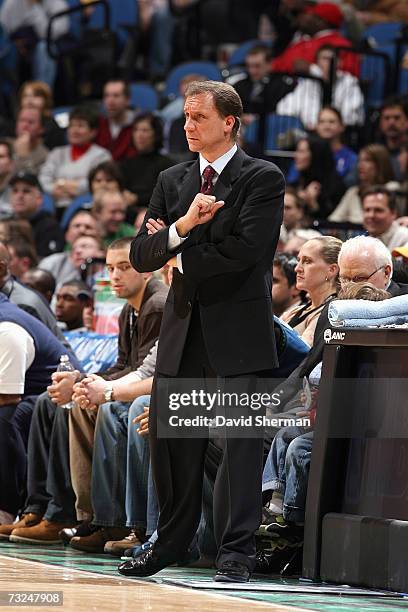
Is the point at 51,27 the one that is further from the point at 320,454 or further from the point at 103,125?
the point at 320,454

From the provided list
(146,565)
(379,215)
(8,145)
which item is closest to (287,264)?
(379,215)

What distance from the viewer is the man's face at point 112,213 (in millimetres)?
10625

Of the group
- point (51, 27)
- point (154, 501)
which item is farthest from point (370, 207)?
point (51, 27)

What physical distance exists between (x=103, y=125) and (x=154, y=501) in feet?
25.0

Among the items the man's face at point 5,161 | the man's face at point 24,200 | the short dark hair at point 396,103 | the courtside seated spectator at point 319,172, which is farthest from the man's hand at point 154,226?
the man's face at point 5,161

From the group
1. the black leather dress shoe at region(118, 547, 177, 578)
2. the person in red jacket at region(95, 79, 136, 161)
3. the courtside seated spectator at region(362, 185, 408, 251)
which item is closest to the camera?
the black leather dress shoe at region(118, 547, 177, 578)

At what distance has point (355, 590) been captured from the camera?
17.1 feet

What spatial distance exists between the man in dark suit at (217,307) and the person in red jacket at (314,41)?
8227 millimetres

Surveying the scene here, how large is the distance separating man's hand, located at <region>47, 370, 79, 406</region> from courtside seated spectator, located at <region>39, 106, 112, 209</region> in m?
5.97

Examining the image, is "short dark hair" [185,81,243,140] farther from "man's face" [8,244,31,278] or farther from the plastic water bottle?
"man's face" [8,244,31,278]

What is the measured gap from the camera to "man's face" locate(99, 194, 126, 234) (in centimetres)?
1062

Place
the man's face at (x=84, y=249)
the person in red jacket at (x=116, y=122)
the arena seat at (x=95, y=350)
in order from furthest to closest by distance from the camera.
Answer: the person in red jacket at (x=116, y=122) → the man's face at (x=84, y=249) → the arena seat at (x=95, y=350)

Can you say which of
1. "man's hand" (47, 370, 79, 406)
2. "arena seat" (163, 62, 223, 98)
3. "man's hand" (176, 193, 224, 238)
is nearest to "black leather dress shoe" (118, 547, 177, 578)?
"man's hand" (176, 193, 224, 238)

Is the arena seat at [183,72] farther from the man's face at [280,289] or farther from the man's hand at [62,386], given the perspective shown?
the man's hand at [62,386]
